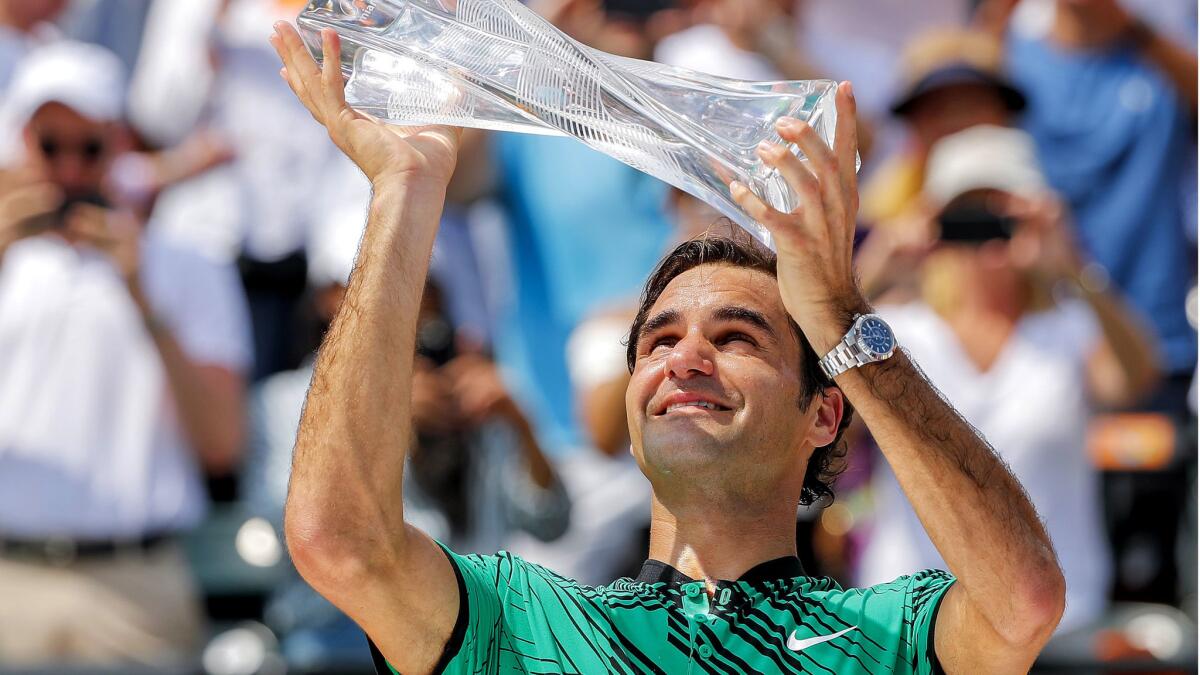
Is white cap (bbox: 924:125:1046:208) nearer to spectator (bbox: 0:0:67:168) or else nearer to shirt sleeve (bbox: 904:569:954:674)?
shirt sleeve (bbox: 904:569:954:674)

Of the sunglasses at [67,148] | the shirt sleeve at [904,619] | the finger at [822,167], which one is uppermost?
the sunglasses at [67,148]

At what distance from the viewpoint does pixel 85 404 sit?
5262 millimetres

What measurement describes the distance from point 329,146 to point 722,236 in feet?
10.7

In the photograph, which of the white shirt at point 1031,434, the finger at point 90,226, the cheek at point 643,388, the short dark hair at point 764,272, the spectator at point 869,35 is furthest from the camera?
the spectator at point 869,35

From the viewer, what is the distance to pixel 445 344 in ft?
18.5

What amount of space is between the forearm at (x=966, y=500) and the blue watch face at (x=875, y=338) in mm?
23

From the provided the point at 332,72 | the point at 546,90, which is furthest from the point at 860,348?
the point at 332,72

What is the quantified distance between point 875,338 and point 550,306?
3437 mm

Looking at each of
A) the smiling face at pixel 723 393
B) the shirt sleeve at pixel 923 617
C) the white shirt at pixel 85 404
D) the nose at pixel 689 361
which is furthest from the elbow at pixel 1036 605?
the white shirt at pixel 85 404

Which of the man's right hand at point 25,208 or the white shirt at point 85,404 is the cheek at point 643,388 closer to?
the white shirt at point 85,404

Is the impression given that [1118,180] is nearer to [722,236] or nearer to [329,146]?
[329,146]

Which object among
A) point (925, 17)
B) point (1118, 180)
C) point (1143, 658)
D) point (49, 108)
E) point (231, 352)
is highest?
point (925, 17)

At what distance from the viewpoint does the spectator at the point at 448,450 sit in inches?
211

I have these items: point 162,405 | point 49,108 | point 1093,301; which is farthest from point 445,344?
point 1093,301
